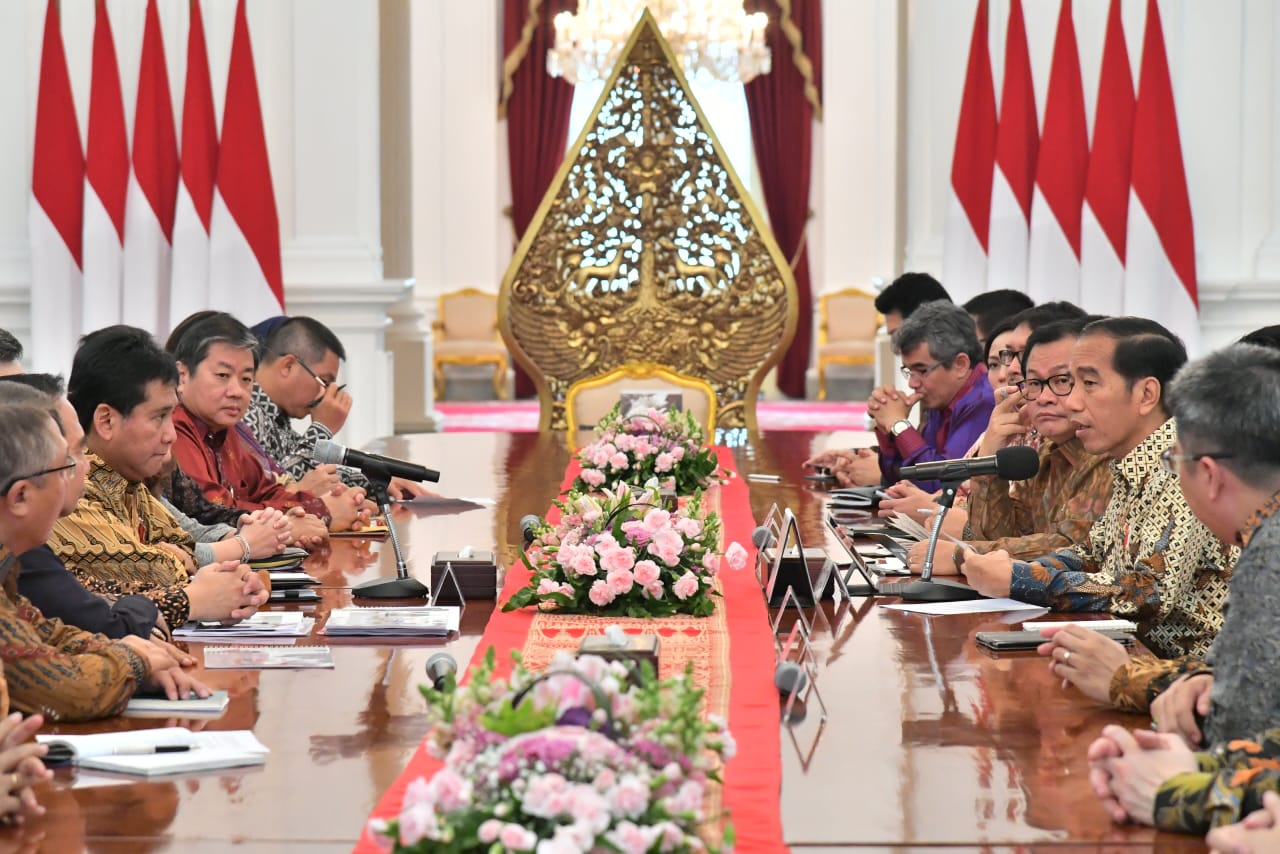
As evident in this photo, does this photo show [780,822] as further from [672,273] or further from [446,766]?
[672,273]

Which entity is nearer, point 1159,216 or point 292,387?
point 292,387

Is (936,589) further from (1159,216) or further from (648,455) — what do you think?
(1159,216)

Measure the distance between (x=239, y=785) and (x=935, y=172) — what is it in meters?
7.21

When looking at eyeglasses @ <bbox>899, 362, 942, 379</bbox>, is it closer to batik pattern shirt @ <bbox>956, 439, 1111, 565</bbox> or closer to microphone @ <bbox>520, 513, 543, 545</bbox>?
batik pattern shirt @ <bbox>956, 439, 1111, 565</bbox>

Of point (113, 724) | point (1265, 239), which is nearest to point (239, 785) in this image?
point (113, 724)

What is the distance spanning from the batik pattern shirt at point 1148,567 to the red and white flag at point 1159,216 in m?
4.17

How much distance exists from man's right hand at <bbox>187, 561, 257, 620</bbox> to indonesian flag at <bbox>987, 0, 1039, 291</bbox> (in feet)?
17.2

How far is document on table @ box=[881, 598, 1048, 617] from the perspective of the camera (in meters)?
2.99

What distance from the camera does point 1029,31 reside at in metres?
7.79

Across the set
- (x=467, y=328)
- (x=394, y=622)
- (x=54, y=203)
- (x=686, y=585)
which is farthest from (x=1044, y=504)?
(x=467, y=328)

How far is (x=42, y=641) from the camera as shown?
2244 millimetres

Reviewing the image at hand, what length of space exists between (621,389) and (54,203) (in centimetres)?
264

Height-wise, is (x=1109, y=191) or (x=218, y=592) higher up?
(x=1109, y=191)

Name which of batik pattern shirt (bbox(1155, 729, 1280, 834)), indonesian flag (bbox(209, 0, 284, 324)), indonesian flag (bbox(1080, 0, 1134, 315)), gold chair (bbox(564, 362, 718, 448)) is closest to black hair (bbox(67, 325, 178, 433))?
batik pattern shirt (bbox(1155, 729, 1280, 834))
